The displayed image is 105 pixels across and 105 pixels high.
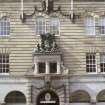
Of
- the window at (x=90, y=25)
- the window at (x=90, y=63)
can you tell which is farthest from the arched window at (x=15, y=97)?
the window at (x=90, y=25)

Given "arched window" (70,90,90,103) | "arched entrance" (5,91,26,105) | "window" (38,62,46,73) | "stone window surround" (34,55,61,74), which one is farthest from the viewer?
"arched entrance" (5,91,26,105)

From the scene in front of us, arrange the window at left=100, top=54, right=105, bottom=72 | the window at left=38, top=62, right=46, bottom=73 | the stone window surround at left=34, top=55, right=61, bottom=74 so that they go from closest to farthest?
the stone window surround at left=34, top=55, right=61, bottom=74 → the window at left=38, top=62, right=46, bottom=73 → the window at left=100, top=54, right=105, bottom=72

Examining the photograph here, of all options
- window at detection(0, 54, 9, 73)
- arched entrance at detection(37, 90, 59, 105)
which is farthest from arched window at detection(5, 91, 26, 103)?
window at detection(0, 54, 9, 73)

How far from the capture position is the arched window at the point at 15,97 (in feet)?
106

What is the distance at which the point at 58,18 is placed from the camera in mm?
33125

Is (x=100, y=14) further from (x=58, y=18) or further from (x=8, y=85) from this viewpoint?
(x=8, y=85)

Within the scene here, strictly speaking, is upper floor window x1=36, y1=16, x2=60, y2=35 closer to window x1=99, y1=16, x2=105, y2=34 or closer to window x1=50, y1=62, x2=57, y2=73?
window x1=50, y1=62, x2=57, y2=73

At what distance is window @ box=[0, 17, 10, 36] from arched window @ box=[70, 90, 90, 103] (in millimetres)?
7506

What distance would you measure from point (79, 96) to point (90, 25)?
235 inches

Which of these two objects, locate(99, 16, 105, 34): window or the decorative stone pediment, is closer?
the decorative stone pediment

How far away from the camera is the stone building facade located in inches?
1250

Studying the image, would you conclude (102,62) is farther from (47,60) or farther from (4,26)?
(4,26)

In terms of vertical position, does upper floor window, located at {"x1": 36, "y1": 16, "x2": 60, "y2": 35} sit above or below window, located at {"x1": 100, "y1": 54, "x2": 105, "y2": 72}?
above

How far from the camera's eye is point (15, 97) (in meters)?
32.3
